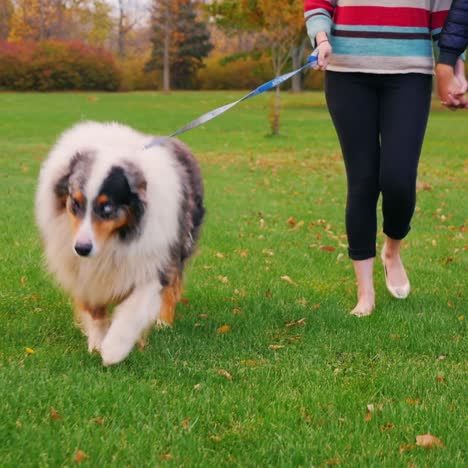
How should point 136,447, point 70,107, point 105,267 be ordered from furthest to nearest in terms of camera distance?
point 70,107 < point 105,267 < point 136,447

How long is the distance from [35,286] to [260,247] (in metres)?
2.54

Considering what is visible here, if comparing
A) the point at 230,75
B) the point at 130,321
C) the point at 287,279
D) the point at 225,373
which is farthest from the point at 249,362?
the point at 230,75

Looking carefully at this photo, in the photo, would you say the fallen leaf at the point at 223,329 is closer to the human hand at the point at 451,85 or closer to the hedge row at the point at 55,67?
the human hand at the point at 451,85

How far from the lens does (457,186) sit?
11797 mm

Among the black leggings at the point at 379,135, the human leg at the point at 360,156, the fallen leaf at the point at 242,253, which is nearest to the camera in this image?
the black leggings at the point at 379,135

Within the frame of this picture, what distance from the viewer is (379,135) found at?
4672 mm

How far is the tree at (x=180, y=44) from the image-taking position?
162 ft

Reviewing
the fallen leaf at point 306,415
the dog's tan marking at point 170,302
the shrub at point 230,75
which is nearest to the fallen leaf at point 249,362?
the fallen leaf at point 306,415

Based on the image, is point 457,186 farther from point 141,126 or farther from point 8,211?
point 141,126

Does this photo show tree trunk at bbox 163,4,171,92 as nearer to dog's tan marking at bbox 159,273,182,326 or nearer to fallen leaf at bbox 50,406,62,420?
dog's tan marking at bbox 159,273,182,326

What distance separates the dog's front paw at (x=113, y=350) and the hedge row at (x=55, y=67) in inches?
1703

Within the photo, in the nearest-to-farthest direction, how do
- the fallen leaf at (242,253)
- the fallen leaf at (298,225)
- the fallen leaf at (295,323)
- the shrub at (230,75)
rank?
the fallen leaf at (295,323), the fallen leaf at (242,253), the fallen leaf at (298,225), the shrub at (230,75)

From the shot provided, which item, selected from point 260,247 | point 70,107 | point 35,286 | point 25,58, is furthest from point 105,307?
point 25,58

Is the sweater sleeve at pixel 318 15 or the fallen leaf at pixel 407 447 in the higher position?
the sweater sleeve at pixel 318 15
